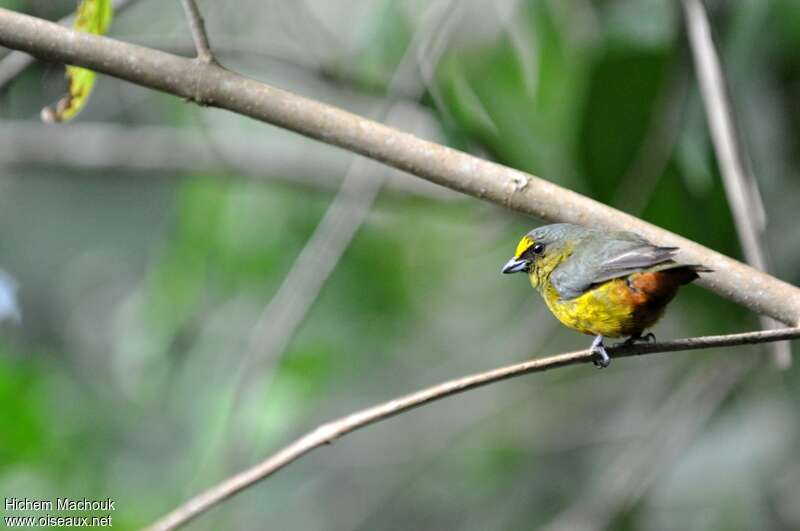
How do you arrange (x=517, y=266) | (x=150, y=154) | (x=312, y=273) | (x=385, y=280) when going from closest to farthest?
(x=517, y=266) → (x=312, y=273) → (x=150, y=154) → (x=385, y=280)

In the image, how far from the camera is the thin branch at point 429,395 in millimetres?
1916

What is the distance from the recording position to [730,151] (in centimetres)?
287

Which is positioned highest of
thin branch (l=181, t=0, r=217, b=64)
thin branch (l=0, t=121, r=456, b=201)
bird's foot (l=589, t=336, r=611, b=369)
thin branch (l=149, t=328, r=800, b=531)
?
thin branch (l=0, t=121, r=456, b=201)

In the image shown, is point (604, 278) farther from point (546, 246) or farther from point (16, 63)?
point (16, 63)

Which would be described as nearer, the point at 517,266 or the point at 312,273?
the point at 517,266

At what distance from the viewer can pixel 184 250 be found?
5.01 metres

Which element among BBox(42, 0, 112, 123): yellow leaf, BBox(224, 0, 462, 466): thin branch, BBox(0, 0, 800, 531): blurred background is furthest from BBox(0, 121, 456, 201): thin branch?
BBox(42, 0, 112, 123): yellow leaf

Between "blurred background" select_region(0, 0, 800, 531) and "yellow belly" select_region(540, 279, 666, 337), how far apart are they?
880mm

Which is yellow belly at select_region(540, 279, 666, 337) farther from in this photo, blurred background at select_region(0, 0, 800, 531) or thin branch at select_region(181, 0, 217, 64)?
thin branch at select_region(181, 0, 217, 64)

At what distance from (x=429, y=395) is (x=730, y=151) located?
4.47 ft

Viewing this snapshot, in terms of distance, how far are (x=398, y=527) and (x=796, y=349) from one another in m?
2.36

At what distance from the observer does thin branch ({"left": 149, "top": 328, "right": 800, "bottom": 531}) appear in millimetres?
1916

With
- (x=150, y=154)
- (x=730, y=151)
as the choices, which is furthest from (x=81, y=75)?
(x=150, y=154)

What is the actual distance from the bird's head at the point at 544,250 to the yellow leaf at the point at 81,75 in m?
1.26
